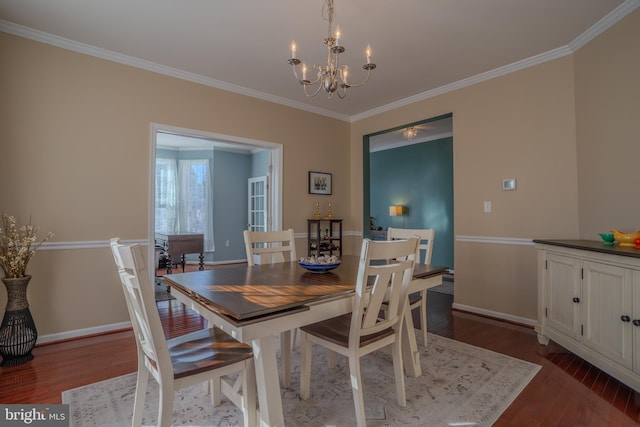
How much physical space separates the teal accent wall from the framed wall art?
7.61 feet

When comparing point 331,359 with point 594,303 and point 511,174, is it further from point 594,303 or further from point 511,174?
point 511,174

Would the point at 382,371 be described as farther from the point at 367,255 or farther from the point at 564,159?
the point at 564,159

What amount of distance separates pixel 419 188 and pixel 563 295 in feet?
13.0

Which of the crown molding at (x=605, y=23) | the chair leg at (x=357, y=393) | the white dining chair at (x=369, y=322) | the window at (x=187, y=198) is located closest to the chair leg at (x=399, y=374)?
the white dining chair at (x=369, y=322)

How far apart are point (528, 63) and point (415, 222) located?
3570mm

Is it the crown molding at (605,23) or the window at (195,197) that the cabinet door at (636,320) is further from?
the window at (195,197)

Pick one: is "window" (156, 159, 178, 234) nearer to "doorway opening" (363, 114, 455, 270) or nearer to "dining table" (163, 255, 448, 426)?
"doorway opening" (363, 114, 455, 270)

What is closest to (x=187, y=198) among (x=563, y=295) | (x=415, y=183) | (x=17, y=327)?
(x=17, y=327)

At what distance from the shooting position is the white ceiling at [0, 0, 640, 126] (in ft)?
7.79

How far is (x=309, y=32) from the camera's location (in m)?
2.70

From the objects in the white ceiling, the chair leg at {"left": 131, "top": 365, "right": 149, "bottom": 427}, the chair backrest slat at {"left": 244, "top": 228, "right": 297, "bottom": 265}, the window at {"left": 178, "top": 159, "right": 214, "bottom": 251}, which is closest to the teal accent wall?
the white ceiling

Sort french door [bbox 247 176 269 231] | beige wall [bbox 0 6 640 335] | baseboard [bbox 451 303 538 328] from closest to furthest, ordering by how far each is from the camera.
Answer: beige wall [bbox 0 6 640 335] < baseboard [bbox 451 303 538 328] < french door [bbox 247 176 269 231]

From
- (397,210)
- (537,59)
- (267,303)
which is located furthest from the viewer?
(397,210)

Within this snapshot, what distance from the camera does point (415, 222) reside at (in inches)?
249
